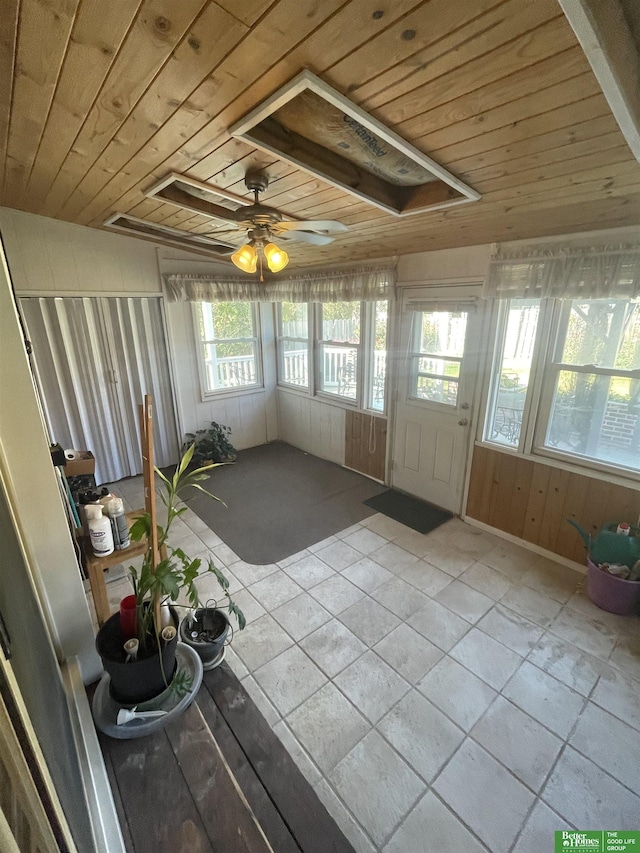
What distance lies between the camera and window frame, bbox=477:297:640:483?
97.1 inches

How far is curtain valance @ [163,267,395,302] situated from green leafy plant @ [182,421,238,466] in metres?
1.52

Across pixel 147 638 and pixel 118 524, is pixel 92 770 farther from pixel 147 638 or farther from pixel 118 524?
pixel 118 524

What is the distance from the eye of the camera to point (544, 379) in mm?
2656

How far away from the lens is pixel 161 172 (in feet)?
6.62

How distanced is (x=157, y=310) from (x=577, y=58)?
3.89 metres

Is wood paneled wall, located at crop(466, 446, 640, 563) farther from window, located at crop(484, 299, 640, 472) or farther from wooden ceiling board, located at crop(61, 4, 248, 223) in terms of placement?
wooden ceiling board, located at crop(61, 4, 248, 223)

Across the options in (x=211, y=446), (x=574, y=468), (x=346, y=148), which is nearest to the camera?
(x=346, y=148)

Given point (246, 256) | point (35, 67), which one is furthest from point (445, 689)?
point (35, 67)

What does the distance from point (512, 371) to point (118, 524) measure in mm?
2789

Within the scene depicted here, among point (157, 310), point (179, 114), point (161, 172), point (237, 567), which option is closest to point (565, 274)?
point (179, 114)

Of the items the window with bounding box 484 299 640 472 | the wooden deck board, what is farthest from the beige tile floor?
the window with bounding box 484 299 640 472

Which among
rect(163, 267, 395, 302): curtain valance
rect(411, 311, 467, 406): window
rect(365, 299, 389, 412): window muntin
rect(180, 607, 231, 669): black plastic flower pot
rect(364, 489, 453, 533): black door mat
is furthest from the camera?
rect(365, 299, 389, 412): window muntin

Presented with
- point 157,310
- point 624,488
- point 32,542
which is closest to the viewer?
point 32,542

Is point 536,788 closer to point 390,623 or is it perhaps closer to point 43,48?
point 390,623
